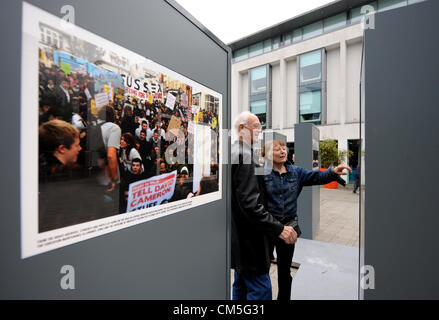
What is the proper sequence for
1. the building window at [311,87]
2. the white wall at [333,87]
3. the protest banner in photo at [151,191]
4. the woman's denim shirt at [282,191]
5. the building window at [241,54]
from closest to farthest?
the protest banner in photo at [151,191] < the woman's denim shirt at [282,191] < the white wall at [333,87] < the building window at [311,87] < the building window at [241,54]

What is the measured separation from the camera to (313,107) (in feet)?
52.6

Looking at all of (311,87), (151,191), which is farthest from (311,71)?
(151,191)

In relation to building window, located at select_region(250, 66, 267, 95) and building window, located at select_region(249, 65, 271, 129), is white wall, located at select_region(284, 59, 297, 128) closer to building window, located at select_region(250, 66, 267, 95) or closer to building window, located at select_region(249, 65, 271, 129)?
building window, located at select_region(249, 65, 271, 129)

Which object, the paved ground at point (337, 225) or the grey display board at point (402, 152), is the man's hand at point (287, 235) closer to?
the grey display board at point (402, 152)

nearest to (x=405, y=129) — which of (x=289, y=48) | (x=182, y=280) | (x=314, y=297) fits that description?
(x=182, y=280)

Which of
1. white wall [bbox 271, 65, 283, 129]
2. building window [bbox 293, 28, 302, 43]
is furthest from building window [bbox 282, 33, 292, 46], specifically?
white wall [bbox 271, 65, 283, 129]

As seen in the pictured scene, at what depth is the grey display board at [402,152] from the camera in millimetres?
1272

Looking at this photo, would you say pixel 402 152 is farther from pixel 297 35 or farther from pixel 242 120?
pixel 297 35

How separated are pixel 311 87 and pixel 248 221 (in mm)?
16770

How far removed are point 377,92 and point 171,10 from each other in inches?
53.3

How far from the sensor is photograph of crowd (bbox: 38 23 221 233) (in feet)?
2.32

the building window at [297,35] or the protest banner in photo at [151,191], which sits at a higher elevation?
the building window at [297,35]

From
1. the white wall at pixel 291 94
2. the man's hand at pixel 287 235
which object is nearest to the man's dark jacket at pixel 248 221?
the man's hand at pixel 287 235

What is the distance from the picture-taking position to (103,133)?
0.85m
